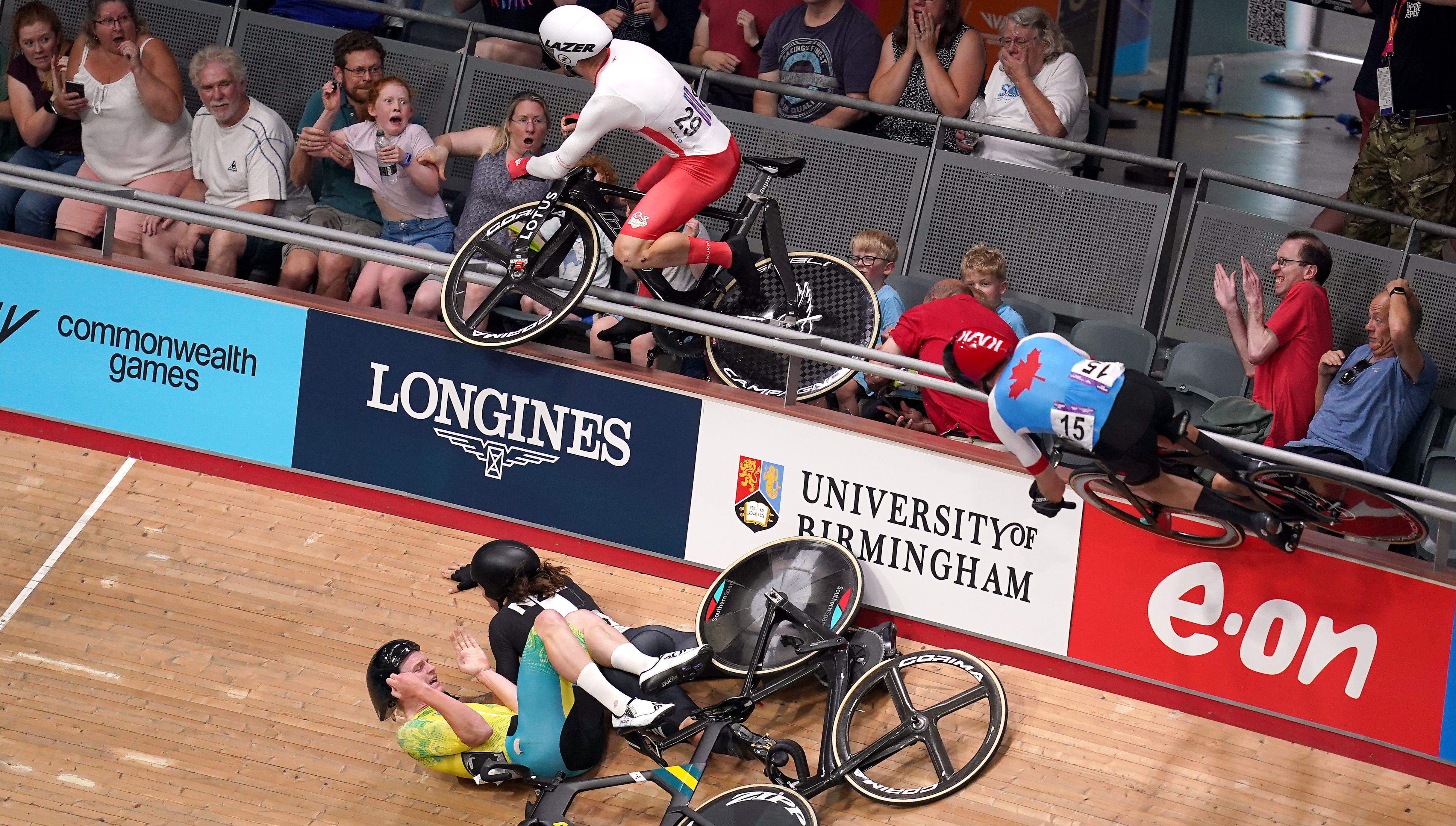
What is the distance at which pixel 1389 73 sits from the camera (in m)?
7.79

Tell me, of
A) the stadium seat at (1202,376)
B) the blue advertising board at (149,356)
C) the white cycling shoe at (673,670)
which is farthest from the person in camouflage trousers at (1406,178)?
the blue advertising board at (149,356)

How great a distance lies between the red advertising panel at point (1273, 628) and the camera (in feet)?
20.0

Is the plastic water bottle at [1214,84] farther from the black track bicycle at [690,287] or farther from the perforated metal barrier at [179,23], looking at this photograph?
the perforated metal barrier at [179,23]

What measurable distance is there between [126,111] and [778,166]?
4.26 m

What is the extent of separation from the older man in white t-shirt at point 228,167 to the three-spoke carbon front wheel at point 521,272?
1.69m

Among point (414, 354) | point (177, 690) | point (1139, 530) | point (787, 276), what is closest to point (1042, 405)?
point (1139, 530)

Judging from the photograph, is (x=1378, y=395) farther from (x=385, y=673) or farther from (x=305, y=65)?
(x=305, y=65)

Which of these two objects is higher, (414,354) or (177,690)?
(414,354)

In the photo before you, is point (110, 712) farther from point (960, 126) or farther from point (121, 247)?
point (960, 126)

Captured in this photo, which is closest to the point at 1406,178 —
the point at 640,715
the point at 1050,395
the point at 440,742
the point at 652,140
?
the point at 1050,395

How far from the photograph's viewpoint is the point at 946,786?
617cm

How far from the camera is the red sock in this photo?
269 inches

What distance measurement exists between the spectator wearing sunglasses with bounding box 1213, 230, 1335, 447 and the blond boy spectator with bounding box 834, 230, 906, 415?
176cm

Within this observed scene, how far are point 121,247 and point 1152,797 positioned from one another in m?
6.47
